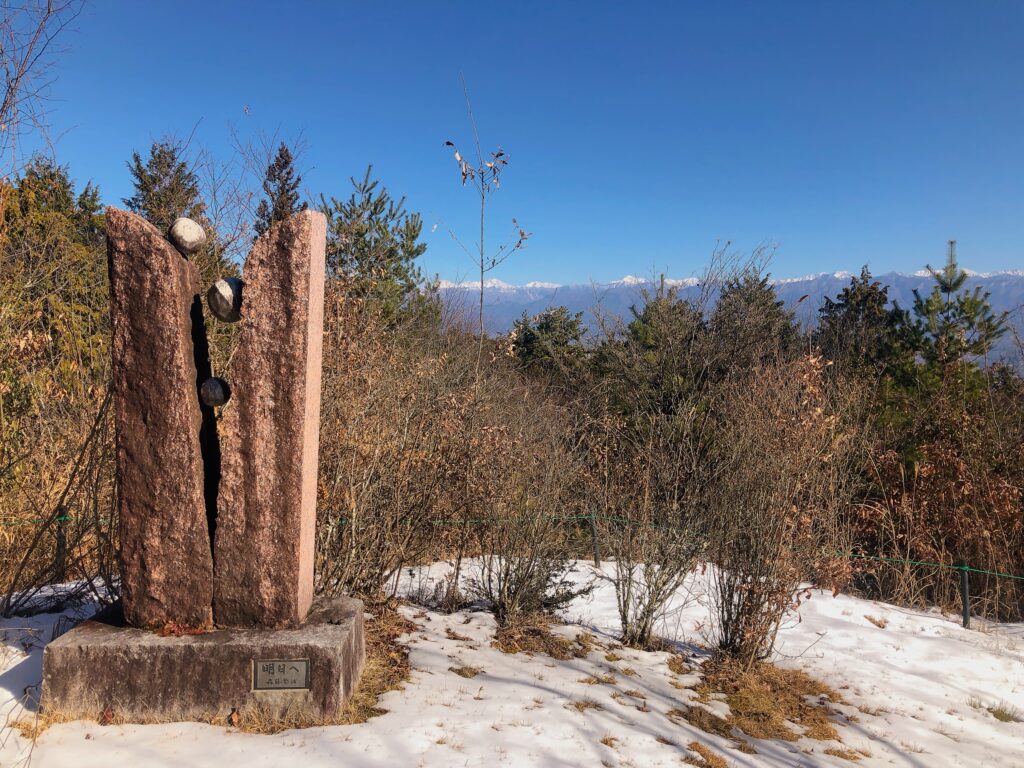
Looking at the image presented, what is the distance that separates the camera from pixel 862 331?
11.1 m

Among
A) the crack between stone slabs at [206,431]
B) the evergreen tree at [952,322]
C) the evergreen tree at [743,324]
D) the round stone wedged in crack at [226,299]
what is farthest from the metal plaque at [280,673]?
the evergreen tree at [952,322]

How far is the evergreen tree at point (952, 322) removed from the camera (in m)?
9.62

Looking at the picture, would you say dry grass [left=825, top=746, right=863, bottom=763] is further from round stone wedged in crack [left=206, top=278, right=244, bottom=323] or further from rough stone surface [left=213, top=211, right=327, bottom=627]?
round stone wedged in crack [left=206, top=278, right=244, bottom=323]

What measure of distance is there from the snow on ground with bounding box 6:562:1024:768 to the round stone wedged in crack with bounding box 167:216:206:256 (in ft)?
6.97

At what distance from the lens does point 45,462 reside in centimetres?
475

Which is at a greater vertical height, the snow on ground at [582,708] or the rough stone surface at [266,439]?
A: the rough stone surface at [266,439]

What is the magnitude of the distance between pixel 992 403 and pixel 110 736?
923 cm

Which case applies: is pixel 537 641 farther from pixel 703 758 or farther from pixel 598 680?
pixel 703 758

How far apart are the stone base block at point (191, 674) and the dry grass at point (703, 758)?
5.45 ft

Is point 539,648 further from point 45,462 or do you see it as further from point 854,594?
point 854,594

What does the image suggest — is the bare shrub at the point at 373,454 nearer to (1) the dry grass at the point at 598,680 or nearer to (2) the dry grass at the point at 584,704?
(1) the dry grass at the point at 598,680

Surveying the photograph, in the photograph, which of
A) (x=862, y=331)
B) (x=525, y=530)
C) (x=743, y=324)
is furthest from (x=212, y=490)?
(x=862, y=331)

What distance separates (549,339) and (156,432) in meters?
12.4

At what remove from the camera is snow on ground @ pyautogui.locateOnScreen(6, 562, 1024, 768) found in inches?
102
